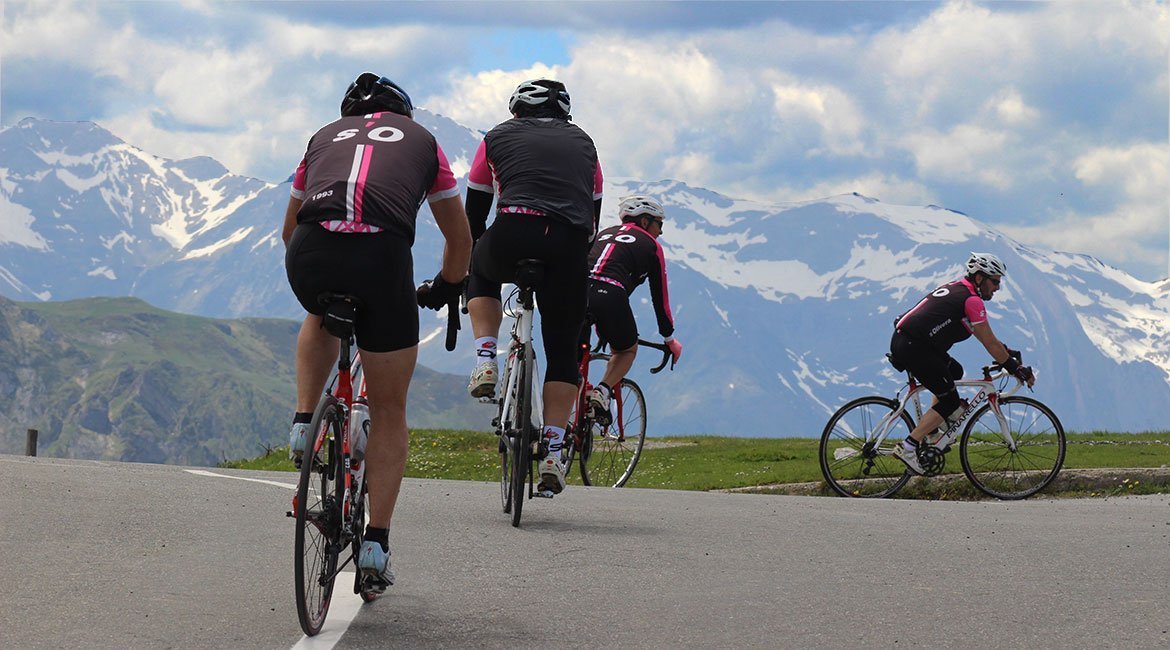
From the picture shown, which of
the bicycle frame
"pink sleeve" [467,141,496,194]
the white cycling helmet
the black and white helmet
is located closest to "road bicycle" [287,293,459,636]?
"pink sleeve" [467,141,496,194]

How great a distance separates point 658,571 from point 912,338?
7087 millimetres

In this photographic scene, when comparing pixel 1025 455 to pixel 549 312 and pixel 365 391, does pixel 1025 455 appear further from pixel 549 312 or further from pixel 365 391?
pixel 365 391

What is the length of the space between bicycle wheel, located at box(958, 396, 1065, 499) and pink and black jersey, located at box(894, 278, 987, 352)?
90 centimetres

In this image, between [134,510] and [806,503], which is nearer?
[134,510]

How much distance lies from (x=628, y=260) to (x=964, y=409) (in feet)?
12.6

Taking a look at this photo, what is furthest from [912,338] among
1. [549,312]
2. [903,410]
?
[549,312]

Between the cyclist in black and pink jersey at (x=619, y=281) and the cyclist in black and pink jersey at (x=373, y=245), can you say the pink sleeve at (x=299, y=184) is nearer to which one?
the cyclist in black and pink jersey at (x=373, y=245)

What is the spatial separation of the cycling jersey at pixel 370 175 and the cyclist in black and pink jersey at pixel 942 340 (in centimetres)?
861

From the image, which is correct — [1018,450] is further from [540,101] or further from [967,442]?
[540,101]

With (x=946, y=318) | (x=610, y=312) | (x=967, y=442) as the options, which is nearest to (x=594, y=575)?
(x=610, y=312)

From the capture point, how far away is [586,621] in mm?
6508

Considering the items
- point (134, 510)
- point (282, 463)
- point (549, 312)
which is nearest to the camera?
point (549, 312)

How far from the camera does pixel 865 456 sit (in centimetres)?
1468

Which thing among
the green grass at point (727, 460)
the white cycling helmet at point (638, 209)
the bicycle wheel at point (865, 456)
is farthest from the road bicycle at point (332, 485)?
the green grass at point (727, 460)
